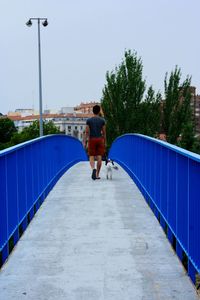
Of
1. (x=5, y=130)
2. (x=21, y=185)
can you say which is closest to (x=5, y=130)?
(x=5, y=130)

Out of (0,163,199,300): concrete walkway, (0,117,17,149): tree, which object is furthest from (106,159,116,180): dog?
(0,117,17,149): tree

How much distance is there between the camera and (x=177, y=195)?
18.2ft

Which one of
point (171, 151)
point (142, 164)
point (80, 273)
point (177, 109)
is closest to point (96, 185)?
point (142, 164)

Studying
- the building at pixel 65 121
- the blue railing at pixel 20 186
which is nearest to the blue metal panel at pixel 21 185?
the blue railing at pixel 20 186

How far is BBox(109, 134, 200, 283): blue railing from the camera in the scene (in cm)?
452

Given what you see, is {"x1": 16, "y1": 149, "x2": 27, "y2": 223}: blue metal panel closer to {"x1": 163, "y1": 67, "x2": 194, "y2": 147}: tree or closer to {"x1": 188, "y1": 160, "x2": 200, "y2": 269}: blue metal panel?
{"x1": 188, "y1": 160, "x2": 200, "y2": 269}: blue metal panel

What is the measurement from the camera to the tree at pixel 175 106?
166 ft

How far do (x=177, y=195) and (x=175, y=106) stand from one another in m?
46.7

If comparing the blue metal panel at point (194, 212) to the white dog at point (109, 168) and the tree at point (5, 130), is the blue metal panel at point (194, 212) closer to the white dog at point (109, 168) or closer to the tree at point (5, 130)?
the white dog at point (109, 168)

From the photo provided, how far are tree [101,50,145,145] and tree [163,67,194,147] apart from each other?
2670 millimetres

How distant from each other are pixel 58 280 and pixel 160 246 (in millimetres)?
1572

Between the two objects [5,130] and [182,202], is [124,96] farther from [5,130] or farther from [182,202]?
[5,130]

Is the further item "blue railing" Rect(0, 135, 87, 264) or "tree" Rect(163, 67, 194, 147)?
"tree" Rect(163, 67, 194, 147)

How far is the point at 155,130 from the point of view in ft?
172
